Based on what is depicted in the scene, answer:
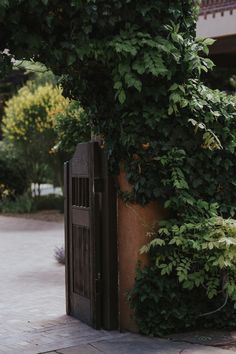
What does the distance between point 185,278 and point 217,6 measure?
10429 mm

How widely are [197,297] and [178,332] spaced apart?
14.7 inches

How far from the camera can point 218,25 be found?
15.0 meters

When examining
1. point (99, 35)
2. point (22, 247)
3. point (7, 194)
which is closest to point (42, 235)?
point (22, 247)

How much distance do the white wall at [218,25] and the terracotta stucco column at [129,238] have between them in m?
9.07

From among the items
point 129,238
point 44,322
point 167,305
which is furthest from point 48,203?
point 167,305

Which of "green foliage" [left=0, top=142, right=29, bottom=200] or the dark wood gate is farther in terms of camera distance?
"green foliage" [left=0, top=142, right=29, bottom=200]

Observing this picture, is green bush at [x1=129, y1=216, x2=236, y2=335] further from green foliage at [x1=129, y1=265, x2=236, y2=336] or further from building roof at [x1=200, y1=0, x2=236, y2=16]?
building roof at [x1=200, y1=0, x2=236, y2=16]

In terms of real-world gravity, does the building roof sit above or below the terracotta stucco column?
above

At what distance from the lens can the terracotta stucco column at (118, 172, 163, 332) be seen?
6.45 meters

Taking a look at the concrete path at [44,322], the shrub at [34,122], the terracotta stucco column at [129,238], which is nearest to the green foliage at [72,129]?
the concrete path at [44,322]

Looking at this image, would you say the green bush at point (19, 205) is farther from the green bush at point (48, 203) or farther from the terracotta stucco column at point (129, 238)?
the terracotta stucco column at point (129, 238)

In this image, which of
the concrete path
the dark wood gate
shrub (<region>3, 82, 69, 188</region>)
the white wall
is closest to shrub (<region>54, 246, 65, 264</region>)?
the concrete path

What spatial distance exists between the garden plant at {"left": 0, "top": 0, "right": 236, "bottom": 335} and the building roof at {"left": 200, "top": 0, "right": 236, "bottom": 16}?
28.6 ft

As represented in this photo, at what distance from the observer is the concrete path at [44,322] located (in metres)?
5.94
